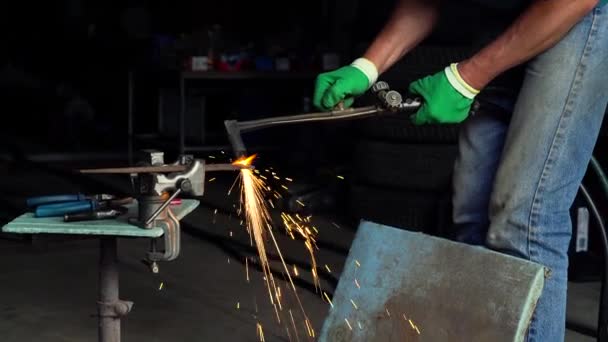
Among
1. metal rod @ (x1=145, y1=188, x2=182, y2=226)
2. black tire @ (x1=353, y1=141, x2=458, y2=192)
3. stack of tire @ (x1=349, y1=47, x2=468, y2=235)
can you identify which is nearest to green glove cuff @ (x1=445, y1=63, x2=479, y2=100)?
metal rod @ (x1=145, y1=188, x2=182, y2=226)

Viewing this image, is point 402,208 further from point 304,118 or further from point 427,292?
point 304,118

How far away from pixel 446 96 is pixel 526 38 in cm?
21

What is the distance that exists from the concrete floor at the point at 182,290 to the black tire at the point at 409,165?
0.35m

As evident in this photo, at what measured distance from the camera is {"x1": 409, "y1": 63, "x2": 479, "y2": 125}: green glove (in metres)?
2.25

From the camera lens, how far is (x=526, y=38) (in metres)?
2.16

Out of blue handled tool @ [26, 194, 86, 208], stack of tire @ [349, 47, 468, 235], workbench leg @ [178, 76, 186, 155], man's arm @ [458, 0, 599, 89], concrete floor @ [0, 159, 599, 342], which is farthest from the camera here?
workbench leg @ [178, 76, 186, 155]

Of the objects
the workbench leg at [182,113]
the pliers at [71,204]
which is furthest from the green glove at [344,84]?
the workbench leg at [182,113]

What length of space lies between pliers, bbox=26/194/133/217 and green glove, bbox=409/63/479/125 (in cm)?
83

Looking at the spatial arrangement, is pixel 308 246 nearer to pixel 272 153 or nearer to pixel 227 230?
pixel 227 230

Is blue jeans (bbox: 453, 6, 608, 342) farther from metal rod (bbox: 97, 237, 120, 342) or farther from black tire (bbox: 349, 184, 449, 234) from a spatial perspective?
black tire (bbox: 349, 184, 449, 234)

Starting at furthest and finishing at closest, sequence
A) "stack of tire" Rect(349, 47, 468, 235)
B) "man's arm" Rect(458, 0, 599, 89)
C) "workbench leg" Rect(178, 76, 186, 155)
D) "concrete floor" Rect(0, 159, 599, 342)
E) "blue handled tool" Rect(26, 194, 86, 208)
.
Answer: "workbench leg" Rect(178, 76, 186, 155) → "stack of tire" Rect(349, 47, 468, 235) → "concrete floor" Rect(0, 159, 599, 342) → "blue handled tool" Rect(26, 194, 86, 208) → "man's arm" Rect(458, 0, 599, 89)

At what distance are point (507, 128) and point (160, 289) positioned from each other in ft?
6.14

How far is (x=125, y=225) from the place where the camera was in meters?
2.31

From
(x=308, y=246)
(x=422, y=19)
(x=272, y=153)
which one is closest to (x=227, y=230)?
(x=308, y=246)
